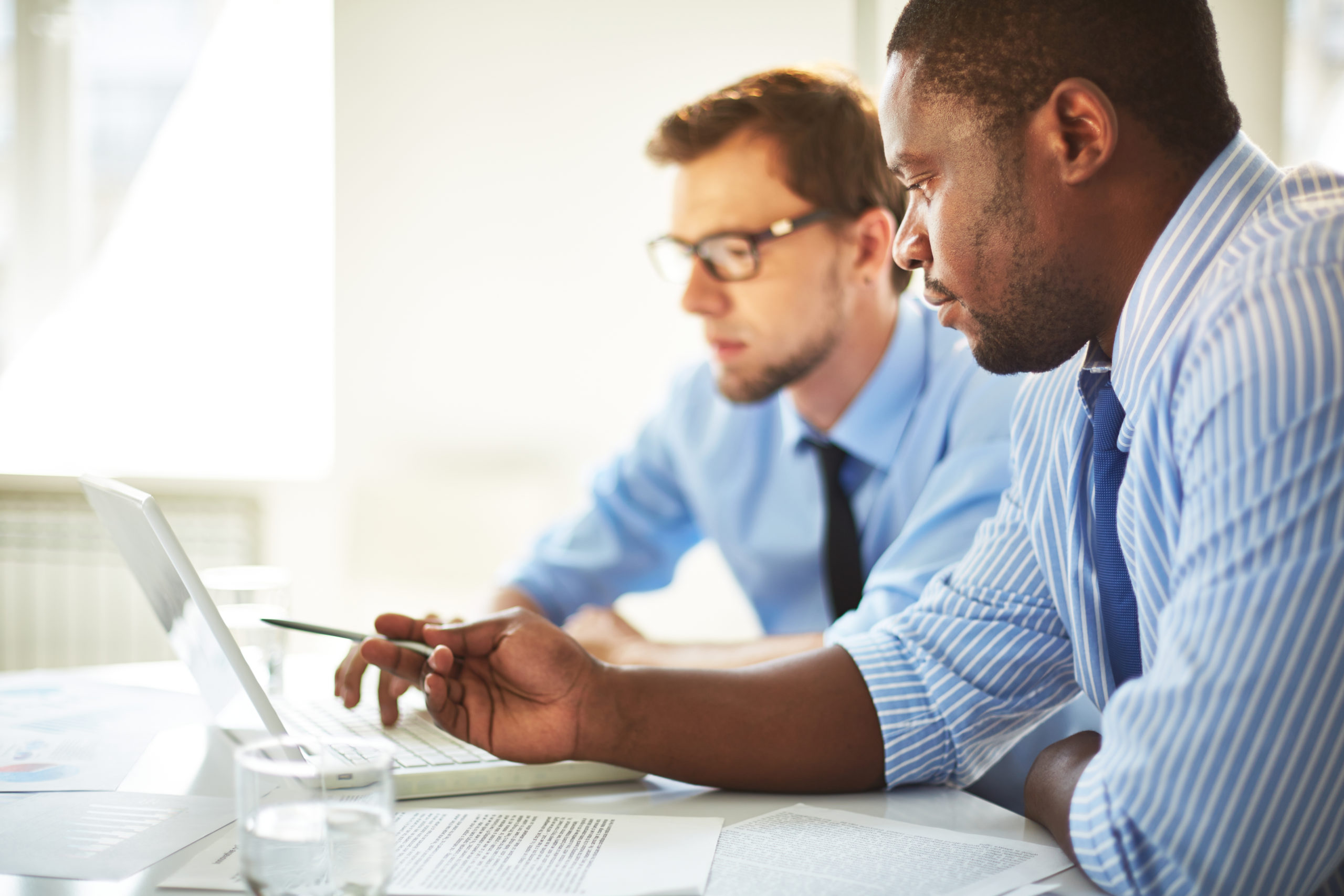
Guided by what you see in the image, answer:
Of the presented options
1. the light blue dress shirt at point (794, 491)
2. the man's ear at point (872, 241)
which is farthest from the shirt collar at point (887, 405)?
the man's ear at point (872, 241)

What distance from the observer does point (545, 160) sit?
3.41m

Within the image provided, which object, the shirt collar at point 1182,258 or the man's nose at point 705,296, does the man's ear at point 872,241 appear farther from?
the shirt collar at point 1182,258

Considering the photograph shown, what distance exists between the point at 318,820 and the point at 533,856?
0.67 ft

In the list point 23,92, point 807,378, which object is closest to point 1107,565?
point 807,378

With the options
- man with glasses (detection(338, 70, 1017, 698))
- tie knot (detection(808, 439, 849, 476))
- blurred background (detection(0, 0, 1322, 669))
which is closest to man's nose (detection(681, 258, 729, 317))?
man with glasses (detection(338, 70, 1017, 698))

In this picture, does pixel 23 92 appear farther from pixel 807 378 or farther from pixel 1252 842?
pixel 1252 842

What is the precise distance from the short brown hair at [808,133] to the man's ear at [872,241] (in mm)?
17

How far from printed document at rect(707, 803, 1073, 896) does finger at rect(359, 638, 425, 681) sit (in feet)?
1.23

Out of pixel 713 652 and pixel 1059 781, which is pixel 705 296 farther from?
pixel 1059 781

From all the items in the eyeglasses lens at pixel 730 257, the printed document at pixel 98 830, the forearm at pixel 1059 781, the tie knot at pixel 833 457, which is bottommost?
the printed document at pixel 98 830

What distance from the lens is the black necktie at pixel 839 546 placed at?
1639 mm

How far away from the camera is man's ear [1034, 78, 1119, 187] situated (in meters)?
0.88

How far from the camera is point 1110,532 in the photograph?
3.15ft

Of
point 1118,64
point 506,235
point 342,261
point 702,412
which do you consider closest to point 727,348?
point 702,412
